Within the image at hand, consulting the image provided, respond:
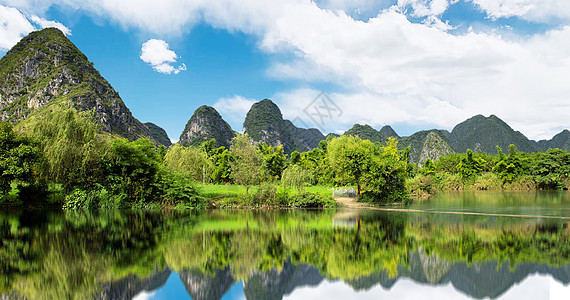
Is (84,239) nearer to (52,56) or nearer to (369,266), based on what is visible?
(369,266)

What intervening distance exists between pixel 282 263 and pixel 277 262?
0.15 m

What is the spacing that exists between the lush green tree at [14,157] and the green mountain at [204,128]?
102617 millimetres

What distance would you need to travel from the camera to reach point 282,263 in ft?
24.5

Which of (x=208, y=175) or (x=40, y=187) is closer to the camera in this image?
(x=40, y=187)

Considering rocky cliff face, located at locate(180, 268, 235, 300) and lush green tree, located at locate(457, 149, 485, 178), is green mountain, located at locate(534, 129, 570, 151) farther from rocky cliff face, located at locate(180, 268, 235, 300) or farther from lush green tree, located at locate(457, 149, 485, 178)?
rocky cliff face, located at locate(180, 268, 235, 300)

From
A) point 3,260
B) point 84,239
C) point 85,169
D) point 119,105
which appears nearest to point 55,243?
point 84,239

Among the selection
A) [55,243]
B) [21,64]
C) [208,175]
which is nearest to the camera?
[55,243]

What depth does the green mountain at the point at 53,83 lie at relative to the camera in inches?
4171

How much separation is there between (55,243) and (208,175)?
33.3 meters

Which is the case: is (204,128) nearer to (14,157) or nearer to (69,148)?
(69,148)

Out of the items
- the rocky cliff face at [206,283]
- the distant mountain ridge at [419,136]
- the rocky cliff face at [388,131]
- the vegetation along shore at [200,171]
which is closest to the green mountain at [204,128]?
the distant mountain ridge at [419,136]

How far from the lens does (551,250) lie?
341 inches

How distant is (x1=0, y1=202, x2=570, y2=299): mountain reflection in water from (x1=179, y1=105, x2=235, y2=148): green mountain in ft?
370

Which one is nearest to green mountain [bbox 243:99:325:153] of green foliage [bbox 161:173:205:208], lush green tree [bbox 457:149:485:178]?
lush green tree [bbox 457:149:485:178]
